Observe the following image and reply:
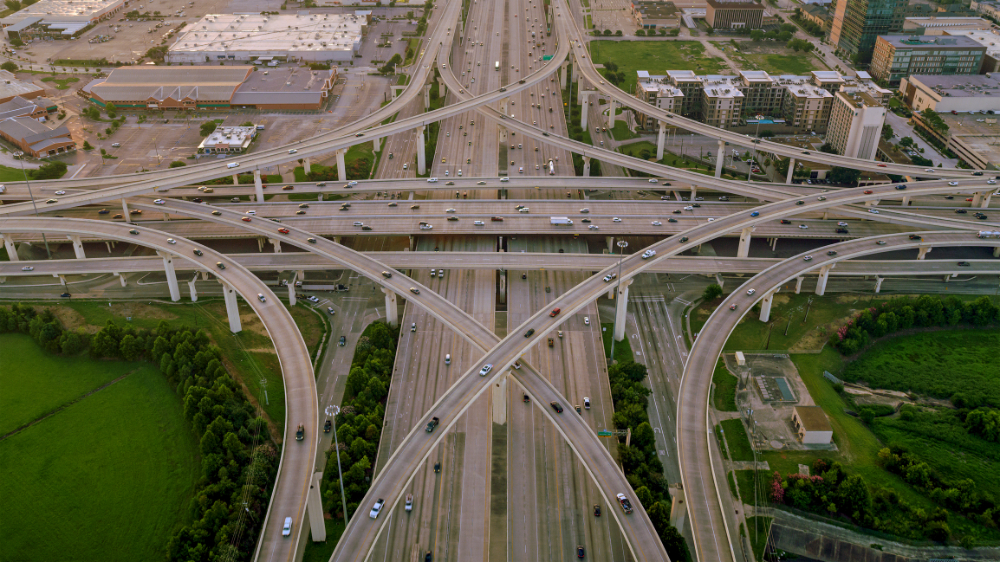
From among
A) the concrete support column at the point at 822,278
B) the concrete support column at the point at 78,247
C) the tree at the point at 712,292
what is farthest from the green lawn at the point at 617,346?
the concrete support column at the point at 78,247

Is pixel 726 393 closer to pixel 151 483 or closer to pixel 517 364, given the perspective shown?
pixel 517 364

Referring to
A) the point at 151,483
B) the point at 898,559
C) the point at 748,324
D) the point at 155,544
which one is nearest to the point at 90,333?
the point at 151,483

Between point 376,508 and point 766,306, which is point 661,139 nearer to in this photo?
point 766,306

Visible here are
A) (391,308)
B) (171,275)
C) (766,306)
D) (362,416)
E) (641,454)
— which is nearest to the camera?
(641,454)

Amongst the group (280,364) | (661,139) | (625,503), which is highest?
(661,139)

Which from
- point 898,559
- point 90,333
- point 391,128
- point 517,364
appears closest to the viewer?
point 898,559

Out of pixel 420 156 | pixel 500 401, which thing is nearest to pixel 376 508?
pixel 500 401

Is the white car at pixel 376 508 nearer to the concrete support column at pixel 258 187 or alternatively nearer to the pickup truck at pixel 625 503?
the pickup truck at pixel 625 503
